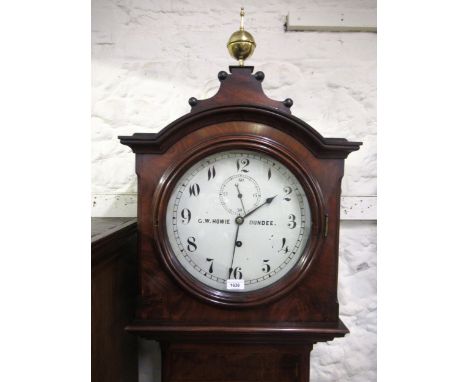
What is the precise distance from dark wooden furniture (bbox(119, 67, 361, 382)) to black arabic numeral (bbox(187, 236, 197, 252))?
0.19 feet

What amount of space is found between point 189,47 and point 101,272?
919mm

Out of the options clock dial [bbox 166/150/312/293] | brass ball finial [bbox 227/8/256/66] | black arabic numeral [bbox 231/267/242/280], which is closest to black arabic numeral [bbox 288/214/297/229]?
clock dial [bbox 166/150/312/293]

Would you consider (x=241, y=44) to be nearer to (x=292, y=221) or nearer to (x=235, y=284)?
(x=292, y=221)

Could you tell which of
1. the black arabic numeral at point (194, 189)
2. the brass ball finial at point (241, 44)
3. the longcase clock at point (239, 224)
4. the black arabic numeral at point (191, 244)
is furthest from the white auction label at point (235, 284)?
the brass ball finial at point (241, 44)

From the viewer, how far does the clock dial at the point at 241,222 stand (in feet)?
2.65

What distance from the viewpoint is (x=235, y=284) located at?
803mm

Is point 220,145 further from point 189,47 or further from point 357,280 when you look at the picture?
point 357,280

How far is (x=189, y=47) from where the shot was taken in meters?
1.25

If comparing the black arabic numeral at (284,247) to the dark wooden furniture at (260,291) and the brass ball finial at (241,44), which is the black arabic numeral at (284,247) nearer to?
the dark wooden furniture at (260,291)

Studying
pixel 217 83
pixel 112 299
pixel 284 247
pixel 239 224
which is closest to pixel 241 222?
pixel 239 224

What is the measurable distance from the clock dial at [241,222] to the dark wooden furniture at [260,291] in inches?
1.3

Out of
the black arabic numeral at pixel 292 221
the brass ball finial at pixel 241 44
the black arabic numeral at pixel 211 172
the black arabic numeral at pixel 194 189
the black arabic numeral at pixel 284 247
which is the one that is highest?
the brass ball finial at pixel 241 44
